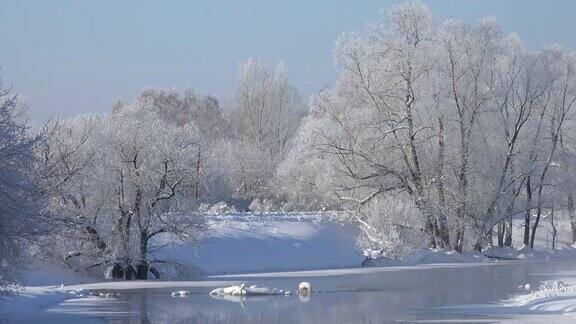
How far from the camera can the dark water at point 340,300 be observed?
2303cm

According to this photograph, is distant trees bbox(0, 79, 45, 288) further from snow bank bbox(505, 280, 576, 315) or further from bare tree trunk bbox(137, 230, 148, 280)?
bare tree trunk bbox(137, 230, 148, 280)

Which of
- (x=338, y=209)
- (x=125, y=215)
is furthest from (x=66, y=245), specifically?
(x=338, y=209)

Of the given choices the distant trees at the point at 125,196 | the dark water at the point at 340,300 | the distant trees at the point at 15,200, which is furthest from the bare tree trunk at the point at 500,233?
the distant trees at the point at 15,200

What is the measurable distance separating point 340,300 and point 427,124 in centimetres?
2454

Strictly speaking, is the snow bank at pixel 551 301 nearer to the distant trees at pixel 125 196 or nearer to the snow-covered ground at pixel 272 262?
the snow-covered ground at pixel 272 262

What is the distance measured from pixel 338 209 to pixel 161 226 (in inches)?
757

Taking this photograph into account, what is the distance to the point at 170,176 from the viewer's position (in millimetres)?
36188

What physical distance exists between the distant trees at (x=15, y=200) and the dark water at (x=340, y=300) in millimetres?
2795

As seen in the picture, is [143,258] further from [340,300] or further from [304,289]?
[340,300]

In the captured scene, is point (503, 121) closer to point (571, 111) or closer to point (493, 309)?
point (571, 111)

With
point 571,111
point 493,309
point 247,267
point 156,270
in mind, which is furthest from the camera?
point 571,111

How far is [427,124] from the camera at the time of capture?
50.5 meters

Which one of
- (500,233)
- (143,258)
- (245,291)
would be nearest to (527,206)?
(500,233)

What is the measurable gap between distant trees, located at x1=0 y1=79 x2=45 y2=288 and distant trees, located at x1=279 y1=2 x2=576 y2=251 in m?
28.8
